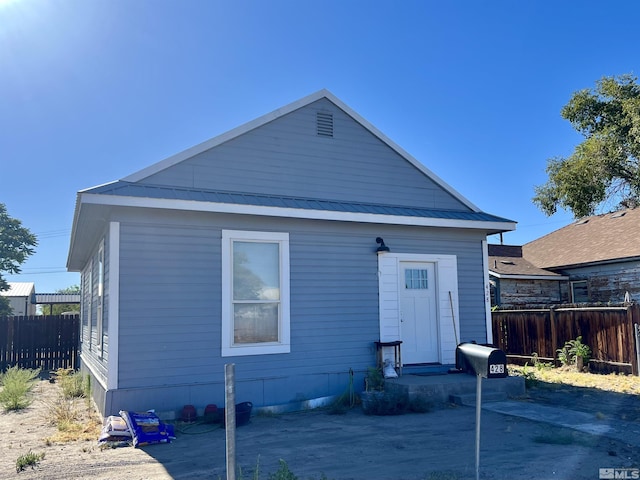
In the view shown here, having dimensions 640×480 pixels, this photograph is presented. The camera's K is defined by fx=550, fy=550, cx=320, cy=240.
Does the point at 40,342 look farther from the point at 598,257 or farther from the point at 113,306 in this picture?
the point at 598,257

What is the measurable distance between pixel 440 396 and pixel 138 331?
15.8 feet

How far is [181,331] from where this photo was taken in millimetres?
8172

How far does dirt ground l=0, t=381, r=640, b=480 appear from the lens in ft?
17.2

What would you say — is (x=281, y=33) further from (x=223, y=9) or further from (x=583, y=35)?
(x=583, y=35)

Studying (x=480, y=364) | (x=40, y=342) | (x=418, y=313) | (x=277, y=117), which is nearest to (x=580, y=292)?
(x=418, y=313)

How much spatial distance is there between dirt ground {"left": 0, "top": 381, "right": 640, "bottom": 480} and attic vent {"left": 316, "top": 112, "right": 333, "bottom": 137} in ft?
16.1

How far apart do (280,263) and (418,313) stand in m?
2.98

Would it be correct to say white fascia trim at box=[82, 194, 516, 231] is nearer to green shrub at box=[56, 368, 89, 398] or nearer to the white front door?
the white front door

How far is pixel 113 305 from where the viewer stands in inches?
304

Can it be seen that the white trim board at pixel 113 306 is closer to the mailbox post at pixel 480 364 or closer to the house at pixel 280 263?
the house at pixel 280 263

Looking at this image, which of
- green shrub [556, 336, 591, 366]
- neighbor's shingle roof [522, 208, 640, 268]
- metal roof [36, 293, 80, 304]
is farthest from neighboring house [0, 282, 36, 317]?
green shrub [556, 336, 591, 366]

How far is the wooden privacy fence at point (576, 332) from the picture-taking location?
1183 centimetres

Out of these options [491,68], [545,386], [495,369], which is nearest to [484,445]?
[495,369]

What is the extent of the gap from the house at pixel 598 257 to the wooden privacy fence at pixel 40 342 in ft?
53.1
